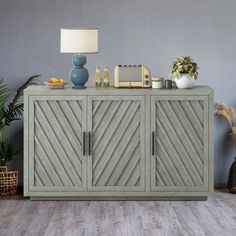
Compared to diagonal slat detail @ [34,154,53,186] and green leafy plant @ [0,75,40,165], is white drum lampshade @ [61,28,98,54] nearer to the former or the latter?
green leafy plant @ [0,75,40,165]

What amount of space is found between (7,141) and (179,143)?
160 centimetres

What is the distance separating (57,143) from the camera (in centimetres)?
642

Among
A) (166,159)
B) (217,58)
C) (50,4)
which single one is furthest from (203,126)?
(50,4)

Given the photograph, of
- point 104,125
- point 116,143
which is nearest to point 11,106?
point 104,125

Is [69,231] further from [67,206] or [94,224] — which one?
[67,206]

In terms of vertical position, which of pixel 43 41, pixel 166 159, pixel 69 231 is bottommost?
pixel 69 231

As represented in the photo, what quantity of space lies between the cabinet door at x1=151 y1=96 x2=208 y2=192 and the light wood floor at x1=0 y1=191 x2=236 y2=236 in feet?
0.60

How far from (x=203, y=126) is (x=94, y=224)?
1.33 metres

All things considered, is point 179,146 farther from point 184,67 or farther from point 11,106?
point 11,106

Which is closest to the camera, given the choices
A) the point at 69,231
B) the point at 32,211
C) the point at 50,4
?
the point at 69,231

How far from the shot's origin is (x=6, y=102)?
22.9ft

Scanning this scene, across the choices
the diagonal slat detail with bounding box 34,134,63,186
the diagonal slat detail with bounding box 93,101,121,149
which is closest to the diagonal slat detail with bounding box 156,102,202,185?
the diagonal slat detail with bounding box 93,101,121,149

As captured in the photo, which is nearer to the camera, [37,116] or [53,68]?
[37,116]

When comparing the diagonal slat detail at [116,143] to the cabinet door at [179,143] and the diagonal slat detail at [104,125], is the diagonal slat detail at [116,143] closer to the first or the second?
the diagonal slat detail at [104,125]
